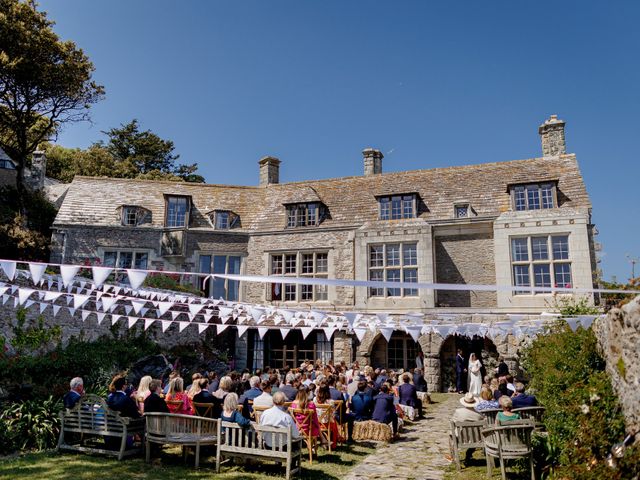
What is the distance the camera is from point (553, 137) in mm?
21250

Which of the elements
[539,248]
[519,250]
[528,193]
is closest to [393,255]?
[519,250]

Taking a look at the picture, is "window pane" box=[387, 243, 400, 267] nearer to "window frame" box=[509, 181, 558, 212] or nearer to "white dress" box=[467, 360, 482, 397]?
"window frame" box=[509, 181, 558, 212]

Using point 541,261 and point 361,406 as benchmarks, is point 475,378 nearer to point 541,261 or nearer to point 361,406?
point 541,261

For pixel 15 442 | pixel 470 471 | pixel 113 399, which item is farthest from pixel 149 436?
pixel 470 471

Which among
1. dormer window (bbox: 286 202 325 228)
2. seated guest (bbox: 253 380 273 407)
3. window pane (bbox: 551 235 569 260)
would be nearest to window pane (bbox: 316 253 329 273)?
dormer window (bbox: 286 202 325 228)

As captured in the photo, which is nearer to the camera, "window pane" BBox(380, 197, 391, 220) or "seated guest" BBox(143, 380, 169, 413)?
"seated guest" BBox(143, 380, 169, 413)

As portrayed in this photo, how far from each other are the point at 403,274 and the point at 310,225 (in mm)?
4703

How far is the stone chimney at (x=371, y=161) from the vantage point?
24.9 meters

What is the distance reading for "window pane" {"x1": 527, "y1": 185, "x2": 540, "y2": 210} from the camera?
18.9m

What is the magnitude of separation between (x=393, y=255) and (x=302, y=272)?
3924 millimetres

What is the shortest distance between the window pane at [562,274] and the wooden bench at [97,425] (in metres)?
15.2

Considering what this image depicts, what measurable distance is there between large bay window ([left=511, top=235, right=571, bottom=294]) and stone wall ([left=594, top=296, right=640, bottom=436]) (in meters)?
13.3

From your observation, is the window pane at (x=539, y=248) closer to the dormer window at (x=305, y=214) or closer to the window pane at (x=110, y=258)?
the dormer window at (x=305, y=214)

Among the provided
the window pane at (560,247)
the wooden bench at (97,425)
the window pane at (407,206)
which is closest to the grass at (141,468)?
the wooden bench at (97,425)
